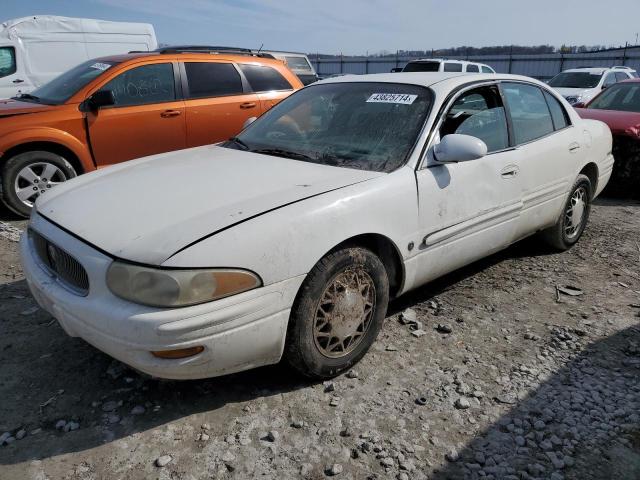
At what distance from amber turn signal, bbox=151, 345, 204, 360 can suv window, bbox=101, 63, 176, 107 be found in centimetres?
422

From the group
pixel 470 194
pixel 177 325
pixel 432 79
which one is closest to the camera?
pixel 177 325

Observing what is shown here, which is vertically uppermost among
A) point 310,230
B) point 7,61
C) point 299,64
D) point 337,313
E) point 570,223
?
point 7,61

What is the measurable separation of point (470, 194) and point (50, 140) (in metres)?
4.29

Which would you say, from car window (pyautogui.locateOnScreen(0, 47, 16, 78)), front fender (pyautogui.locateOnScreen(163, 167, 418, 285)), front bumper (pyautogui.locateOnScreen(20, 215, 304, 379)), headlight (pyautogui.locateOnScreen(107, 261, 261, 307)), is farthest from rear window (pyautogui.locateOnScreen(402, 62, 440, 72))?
headlight (pyautogui.locateOnScreen(107, 261, 261, 307))

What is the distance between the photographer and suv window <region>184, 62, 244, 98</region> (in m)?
6.13

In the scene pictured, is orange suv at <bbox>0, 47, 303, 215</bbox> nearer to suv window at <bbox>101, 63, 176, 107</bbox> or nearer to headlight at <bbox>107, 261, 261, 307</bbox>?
suv window at <bbox>101, 63, 176, 107</bbox>

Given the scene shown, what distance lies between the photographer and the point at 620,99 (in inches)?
290

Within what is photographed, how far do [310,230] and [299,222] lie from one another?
0.22ft

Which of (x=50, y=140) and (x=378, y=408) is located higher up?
(x=50, y=140)

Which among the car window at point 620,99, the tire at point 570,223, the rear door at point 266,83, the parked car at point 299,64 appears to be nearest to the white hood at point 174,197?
the tire at point 570,223

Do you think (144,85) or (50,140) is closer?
(50,140)

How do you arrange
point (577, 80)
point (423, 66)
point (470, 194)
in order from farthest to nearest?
point (423, 66)
point (577, 80)
point (470, 194)

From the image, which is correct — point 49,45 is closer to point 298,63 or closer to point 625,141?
point 298,63

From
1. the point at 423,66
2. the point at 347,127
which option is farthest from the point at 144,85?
the point at 423,66
